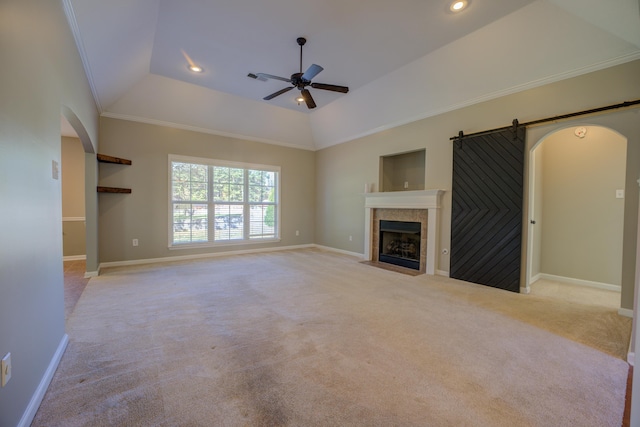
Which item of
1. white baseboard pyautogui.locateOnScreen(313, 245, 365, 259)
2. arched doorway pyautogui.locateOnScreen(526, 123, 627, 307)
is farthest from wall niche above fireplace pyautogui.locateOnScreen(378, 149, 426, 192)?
arched doorway pyautogui.locateOnScreen(526, 123, 627, 307)

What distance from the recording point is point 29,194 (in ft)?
4.87

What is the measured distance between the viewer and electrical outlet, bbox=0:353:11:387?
A: 3.81 feet

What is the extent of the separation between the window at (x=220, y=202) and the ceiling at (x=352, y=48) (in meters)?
Answer: 1.18

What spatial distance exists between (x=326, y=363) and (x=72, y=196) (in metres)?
6.71

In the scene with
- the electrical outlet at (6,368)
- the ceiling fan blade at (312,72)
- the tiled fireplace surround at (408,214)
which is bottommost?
the electrical outlet at (6,368)

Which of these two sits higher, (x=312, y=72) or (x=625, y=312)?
(x=312, y=72)

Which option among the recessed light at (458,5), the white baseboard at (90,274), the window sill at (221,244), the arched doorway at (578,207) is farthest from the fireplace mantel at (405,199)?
the white baseboard at (90,274)

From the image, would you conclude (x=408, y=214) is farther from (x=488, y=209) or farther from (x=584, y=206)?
(x=584, y=206)

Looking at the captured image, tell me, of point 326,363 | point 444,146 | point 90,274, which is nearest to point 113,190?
point 90,274

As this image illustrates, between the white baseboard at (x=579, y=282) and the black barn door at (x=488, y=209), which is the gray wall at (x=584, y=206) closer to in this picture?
the white baseboard at (x=579, y=282)

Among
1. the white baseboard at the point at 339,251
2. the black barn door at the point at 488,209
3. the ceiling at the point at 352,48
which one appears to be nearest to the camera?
the ceiling at the point at 352,48

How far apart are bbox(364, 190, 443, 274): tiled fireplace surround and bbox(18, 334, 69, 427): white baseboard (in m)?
4.73

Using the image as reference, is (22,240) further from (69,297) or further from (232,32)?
(232,32)

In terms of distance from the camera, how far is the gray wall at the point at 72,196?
18.1 feet
